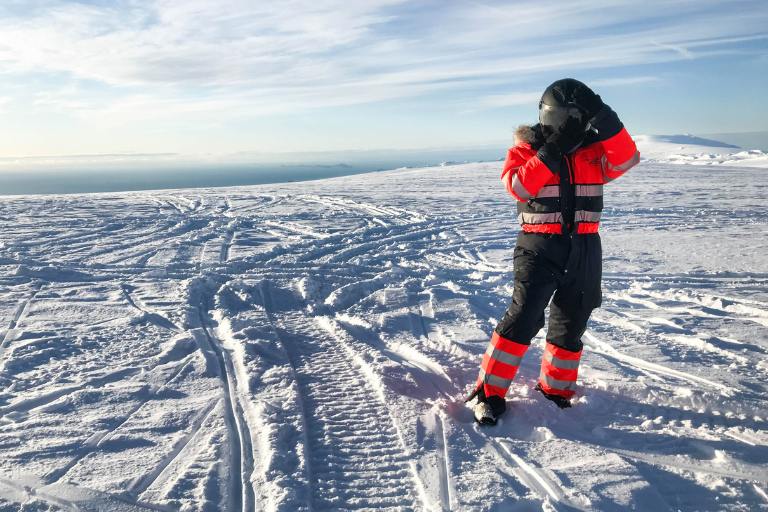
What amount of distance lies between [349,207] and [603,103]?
1049 centimetres

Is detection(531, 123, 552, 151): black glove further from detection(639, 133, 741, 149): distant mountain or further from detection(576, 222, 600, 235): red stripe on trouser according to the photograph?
detection(639, 133, 741, 149): distant mountain

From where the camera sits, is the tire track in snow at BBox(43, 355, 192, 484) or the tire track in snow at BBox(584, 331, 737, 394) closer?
the tire track in snow at BBox(43, 355, 192, 484)

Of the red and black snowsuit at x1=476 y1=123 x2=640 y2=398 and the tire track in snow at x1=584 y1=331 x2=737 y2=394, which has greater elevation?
the red and black snowsuit at x1=476 y1=123 x2=640 y2=398

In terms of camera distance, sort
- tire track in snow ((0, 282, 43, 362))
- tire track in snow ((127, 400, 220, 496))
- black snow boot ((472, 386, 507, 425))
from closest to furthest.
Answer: tire track in snow ((127, 400, 220, 496))
black snow boot ((472, 386, 507, 425))
tire track in snow ((0, 282, 43, 362))

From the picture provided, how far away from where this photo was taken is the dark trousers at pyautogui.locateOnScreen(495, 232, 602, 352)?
285 cm

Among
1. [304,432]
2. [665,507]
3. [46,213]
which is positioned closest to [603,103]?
[665,507]

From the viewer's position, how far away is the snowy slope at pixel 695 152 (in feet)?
92.8

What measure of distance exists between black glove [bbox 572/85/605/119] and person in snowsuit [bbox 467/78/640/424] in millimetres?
20

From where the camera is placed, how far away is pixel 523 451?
2557 mm

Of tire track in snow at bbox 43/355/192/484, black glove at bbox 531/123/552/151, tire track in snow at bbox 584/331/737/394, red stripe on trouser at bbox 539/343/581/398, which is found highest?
black glove at bbox 531/123/552/151

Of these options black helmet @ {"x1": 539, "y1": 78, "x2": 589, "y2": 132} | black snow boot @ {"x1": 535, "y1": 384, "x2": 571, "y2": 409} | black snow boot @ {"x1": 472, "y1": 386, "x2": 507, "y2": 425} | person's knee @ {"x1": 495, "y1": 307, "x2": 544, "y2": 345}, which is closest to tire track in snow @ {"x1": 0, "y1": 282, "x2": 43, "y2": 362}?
black snow boot @ {"x1": 472, "y1": 386, "x2": 507, "y2": 425}

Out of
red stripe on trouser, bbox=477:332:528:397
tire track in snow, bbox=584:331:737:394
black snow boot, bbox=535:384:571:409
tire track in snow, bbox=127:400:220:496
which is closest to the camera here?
tire track in snow, bbox=127:400:220:496

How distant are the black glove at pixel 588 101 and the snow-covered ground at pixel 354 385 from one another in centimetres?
169

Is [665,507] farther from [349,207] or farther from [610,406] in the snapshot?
[349,207]
